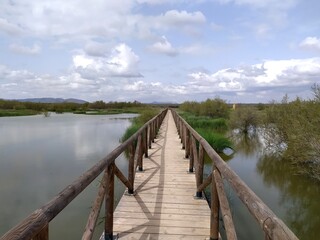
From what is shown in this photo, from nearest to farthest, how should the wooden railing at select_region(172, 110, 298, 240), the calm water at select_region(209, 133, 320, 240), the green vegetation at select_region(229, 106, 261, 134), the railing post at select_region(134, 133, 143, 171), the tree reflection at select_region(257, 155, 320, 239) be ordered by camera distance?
the wooden railing at select_region(172, 110, 298, 240)
the calm water at select_region(209, 133, 320, 240)
the railing post at select_region(134, 133, 143, 171)
the tree reflection at select_region(257, 155, 320, 239)
the green vegetation at select_region(229, 106, 261, 134)

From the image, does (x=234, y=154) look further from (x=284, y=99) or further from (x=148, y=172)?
(x=148, y=172)

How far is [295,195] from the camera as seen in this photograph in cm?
997

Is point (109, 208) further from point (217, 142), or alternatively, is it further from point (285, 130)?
point (217, 142)

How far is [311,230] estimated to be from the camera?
7.34 metres

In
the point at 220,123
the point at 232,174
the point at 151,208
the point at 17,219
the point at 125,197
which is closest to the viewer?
the point at 232,174

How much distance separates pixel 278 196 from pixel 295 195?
678mm

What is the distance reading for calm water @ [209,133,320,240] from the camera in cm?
717

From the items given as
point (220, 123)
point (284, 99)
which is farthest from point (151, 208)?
point (220, 123)

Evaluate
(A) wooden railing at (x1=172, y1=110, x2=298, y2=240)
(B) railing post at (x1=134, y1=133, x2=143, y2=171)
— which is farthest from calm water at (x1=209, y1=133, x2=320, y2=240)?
(A) wooden railing at (x1=172, y1=110, x2=298, y2=240)

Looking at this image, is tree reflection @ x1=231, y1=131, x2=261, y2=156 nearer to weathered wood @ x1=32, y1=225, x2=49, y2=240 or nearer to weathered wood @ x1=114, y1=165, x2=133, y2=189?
weathered wood @ x1=114, y1=165, x2=133, y2=189

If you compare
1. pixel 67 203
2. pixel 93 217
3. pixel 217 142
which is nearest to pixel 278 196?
pixel 217 142

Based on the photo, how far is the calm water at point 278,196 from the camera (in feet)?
23.5

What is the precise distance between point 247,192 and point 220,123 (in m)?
26.9

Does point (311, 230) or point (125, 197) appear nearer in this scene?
point (125, 197)
